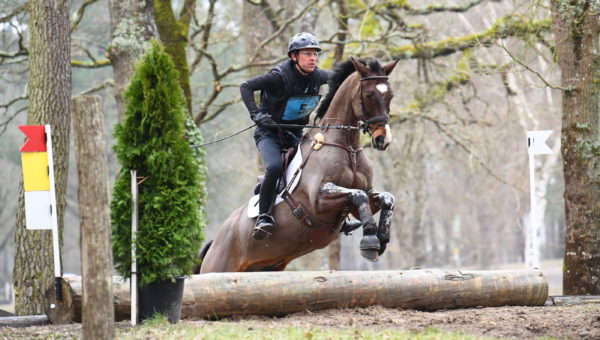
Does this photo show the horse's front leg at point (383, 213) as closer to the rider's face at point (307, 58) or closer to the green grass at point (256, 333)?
the rider's face at point (307, 58)

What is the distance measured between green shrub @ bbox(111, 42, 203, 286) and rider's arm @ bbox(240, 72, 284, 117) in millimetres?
1852

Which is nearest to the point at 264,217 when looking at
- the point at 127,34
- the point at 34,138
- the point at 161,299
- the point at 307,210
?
the point at 307,210

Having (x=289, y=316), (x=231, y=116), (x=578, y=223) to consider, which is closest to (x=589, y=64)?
(x=578, y=223)

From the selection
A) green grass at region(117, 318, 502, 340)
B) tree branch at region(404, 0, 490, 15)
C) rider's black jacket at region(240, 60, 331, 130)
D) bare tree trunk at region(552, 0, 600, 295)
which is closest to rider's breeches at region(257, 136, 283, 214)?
rider's black jacket at region(240, 60, 331, 130)

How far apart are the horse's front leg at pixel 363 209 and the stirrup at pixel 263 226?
0.78m

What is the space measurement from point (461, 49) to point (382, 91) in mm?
8775

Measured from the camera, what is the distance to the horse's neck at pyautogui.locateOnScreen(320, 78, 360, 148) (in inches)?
322

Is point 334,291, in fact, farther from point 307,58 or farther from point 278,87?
point 307,58

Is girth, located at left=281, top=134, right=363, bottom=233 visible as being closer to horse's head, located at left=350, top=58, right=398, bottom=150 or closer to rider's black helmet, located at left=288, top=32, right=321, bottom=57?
horse's head, located at left=350, top=58, right=398, bottom=150

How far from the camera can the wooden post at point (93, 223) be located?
4941 millimetres

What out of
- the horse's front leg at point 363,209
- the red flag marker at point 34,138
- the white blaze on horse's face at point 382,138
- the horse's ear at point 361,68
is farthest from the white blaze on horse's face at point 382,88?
the red flag marker at point 34,138

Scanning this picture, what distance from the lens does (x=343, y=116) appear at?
8273mm

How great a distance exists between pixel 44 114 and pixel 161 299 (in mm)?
3666

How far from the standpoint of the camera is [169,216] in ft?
20.2
